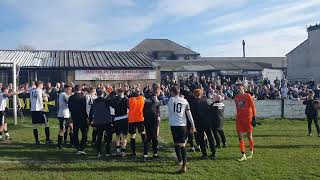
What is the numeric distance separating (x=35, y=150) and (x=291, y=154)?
7.94m

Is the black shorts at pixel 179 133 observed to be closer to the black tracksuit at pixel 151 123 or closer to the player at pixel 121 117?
the black tracksuit at pixel 151 123

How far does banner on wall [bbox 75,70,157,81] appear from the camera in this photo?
30.8 meters

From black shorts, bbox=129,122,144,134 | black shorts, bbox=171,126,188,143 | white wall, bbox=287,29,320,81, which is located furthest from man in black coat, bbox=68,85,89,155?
white wall, bbox=287,29,320,81

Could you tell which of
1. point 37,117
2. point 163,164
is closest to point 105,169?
point 163,164

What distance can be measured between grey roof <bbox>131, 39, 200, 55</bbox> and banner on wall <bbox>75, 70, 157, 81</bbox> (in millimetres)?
38893

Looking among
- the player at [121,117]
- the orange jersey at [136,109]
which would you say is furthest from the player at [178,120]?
the player at [121,117]

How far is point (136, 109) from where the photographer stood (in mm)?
11328

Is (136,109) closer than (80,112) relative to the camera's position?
Yes

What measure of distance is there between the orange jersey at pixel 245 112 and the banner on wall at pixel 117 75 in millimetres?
20357

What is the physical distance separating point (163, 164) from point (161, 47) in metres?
63.2

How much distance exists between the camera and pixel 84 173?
9.51 meters

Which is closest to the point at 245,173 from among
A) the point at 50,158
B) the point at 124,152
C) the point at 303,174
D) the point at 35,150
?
the point at 303,174

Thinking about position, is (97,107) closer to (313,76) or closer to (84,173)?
(84,173)

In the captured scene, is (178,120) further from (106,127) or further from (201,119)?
(106,127)
